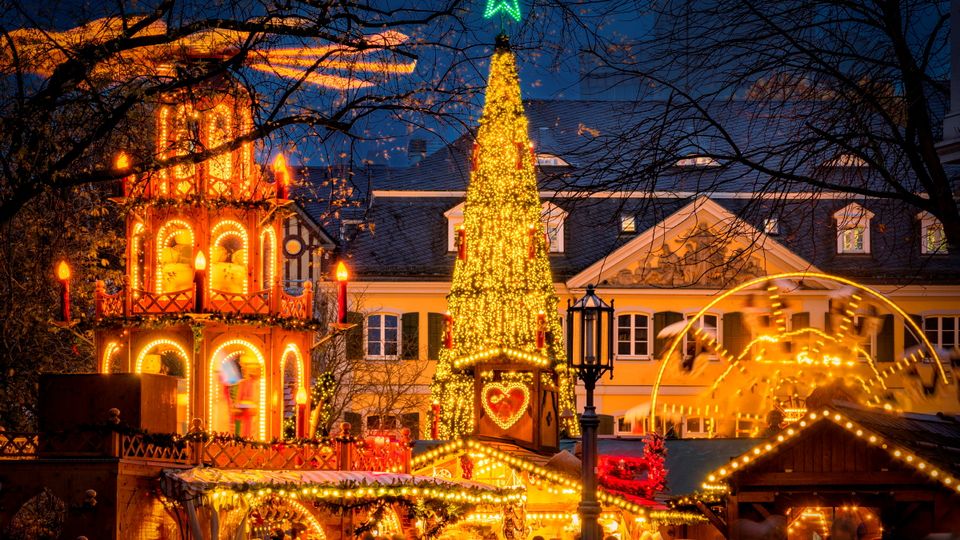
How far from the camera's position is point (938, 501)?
22.2 metres

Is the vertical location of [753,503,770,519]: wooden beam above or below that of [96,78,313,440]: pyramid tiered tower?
below

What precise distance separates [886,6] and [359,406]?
3916 cm

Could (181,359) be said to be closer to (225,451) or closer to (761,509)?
(225,451)

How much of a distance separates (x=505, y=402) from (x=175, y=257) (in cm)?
891

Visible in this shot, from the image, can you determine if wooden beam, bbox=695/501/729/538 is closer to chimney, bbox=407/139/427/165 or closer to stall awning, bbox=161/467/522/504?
stall awning, bbox=161/467/522/504

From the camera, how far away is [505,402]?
114ft

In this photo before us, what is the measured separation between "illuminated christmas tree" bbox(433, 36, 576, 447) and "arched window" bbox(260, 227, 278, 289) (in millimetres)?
7489

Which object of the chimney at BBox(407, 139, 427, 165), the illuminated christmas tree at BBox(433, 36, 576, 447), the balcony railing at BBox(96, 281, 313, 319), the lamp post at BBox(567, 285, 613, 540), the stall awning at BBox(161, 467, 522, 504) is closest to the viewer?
the lamp post at BBox(567, 285, 613, 540)

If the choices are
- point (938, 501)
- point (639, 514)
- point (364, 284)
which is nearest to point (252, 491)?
point (639, 514)

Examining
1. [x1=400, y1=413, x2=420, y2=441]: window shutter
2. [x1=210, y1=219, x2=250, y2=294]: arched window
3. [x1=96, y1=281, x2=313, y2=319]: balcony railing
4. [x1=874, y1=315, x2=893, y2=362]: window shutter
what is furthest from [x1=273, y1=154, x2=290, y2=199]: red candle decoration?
[x1=874, y1=315, x2=893, y2=362]: window shutter

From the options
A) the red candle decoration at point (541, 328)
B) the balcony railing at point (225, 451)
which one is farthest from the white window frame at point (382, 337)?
the balcony railing at point (225, 451)

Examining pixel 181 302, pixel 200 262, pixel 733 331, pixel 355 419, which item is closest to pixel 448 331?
pixel 181 302

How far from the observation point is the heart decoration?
1362 inches

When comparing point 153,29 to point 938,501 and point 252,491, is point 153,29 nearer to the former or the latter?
point 252,491
